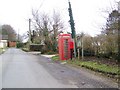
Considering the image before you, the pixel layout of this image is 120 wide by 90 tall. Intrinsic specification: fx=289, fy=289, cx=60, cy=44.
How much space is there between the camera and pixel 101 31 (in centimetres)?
1989

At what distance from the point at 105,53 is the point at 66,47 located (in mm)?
6314

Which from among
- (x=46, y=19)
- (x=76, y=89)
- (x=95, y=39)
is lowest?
(x=76, y=89)

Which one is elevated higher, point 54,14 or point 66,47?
point 54,14

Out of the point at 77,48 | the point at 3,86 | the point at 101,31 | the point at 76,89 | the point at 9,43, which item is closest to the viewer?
the point at 76,89

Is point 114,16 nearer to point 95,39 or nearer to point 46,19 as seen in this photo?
point 95,39

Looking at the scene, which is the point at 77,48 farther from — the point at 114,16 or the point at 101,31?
the point at 114,16

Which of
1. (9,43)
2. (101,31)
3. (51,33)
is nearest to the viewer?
(101,31)

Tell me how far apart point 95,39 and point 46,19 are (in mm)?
29544

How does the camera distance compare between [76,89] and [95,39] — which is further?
[95,39]

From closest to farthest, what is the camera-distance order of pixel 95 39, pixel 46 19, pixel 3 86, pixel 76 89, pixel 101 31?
1. pixel 76 89
2. pixel 3 86
3. pixel 101 31
4. pixel 95 39
5. pixel 46 19

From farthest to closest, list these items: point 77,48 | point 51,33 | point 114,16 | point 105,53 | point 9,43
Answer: point 9,43
point 51,33
point 77,48
point 105,53
point 114,16

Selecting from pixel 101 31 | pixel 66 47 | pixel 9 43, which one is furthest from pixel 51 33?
pixel 9 43

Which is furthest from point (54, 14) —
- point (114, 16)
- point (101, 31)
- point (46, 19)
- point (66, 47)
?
point (114, 16)

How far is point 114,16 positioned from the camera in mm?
15695
